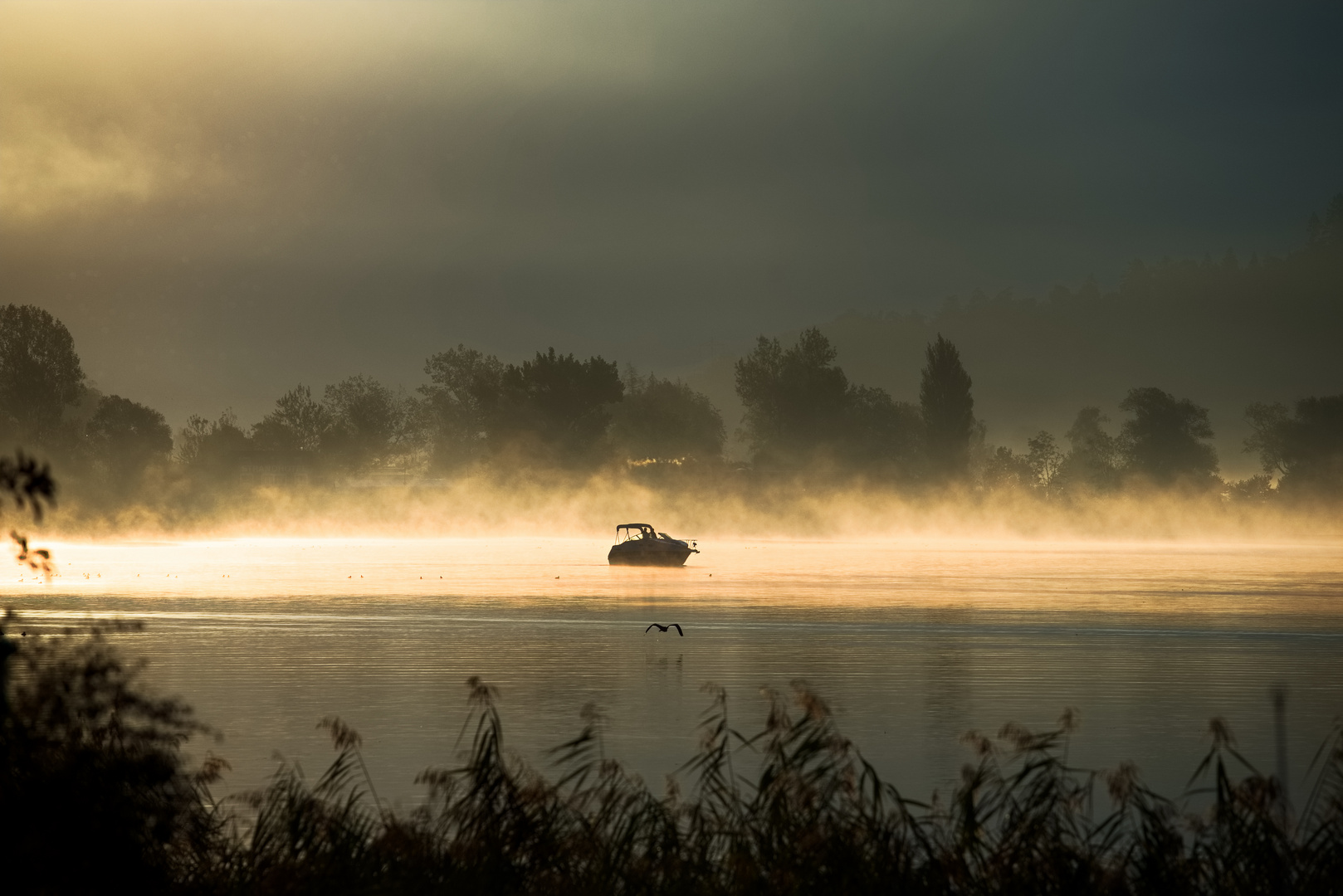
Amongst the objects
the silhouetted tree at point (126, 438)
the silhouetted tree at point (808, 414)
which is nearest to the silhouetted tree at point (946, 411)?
the silhouetted tree at point (808, 414)

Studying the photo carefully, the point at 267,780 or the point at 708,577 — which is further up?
the point at 708,577

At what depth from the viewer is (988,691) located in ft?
A: 90.1

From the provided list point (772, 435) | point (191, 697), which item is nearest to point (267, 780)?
point (191, 697)

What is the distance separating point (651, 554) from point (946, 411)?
110 metres

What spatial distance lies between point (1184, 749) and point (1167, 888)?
9759mm

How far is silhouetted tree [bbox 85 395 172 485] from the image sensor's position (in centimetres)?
17912

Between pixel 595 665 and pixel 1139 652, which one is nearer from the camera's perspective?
pixel 595 665

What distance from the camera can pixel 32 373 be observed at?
168 m

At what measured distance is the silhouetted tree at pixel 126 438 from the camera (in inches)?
7052

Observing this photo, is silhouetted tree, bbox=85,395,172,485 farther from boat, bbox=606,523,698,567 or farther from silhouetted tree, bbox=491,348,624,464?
boat, bbox=606,523,698,567

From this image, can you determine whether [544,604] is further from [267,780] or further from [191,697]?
[267,780]

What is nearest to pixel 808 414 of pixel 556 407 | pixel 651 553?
pixel 556 407

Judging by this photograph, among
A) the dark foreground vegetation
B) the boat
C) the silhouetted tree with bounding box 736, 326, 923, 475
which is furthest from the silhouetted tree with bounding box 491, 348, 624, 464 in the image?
the dark foreground vegetation

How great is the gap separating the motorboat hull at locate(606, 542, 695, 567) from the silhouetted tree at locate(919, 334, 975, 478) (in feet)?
349
